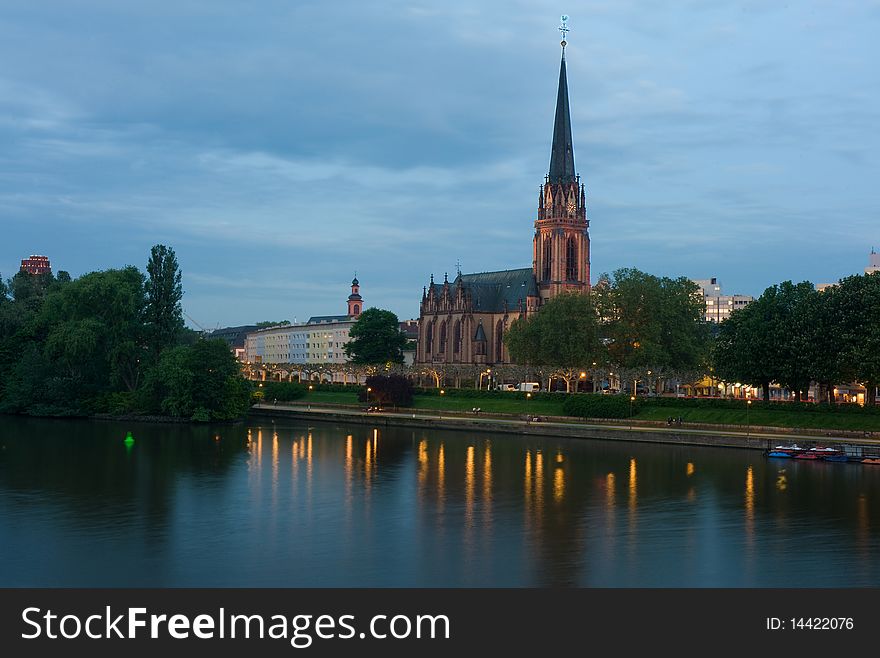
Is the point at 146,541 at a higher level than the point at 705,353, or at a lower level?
lower

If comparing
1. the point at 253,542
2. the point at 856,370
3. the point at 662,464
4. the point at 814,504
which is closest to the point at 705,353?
the point at 856,370

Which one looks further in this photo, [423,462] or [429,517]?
[423,462]

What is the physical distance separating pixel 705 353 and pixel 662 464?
6012 centimetres

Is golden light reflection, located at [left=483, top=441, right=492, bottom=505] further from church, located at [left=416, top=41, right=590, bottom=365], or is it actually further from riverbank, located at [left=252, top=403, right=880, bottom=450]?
church, located at [left=416, top=41, right=590, bottom=365]

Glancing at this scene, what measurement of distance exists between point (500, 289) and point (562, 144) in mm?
30661

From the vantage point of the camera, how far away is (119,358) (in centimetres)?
12662

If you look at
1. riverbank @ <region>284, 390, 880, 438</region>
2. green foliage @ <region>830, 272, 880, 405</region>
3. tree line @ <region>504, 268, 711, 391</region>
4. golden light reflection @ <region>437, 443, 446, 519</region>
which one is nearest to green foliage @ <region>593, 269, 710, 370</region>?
tree line @ <region>504, 268, 711, 391</region>

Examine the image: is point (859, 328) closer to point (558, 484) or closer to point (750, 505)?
point (750, 505)

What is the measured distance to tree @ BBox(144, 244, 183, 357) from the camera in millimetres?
127000

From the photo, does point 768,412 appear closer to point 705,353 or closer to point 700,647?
point 705,353

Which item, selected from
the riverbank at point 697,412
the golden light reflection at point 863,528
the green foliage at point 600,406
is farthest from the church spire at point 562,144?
the golden light reflection at point 863,528

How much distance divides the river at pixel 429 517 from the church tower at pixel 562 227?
278 feet

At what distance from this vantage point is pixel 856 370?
91438mm

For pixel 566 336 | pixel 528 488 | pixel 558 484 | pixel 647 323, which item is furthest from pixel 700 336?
pixel 528 488
